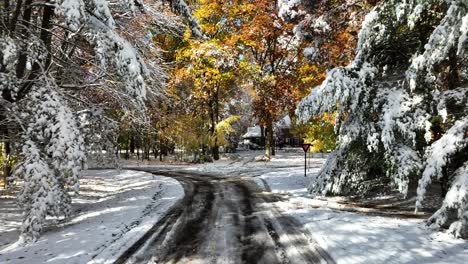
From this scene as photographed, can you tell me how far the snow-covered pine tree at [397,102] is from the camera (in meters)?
9.05

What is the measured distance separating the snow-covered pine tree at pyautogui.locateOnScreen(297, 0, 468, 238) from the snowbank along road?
120 inches

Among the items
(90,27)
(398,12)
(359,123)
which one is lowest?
(359,123)

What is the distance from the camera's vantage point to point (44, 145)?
7781 millimetres

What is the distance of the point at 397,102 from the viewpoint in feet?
33.1

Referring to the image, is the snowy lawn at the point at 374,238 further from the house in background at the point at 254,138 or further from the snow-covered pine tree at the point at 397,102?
the house in background at the point at 254,138

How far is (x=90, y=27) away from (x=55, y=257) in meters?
4.64

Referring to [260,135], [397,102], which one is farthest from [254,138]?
[397,102]

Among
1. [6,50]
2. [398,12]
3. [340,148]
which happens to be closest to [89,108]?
[6,50]

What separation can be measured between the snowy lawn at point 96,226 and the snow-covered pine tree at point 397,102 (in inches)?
222

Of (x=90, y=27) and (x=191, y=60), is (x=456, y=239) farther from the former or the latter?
(x=191, y=60)

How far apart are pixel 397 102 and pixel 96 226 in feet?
27.9

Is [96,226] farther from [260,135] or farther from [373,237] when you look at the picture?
[260,135]

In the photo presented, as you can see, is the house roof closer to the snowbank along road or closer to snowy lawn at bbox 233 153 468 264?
the snowbank along road

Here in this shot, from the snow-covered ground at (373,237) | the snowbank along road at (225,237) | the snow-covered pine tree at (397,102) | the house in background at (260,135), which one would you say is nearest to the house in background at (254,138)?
the house in background at (260,135)
